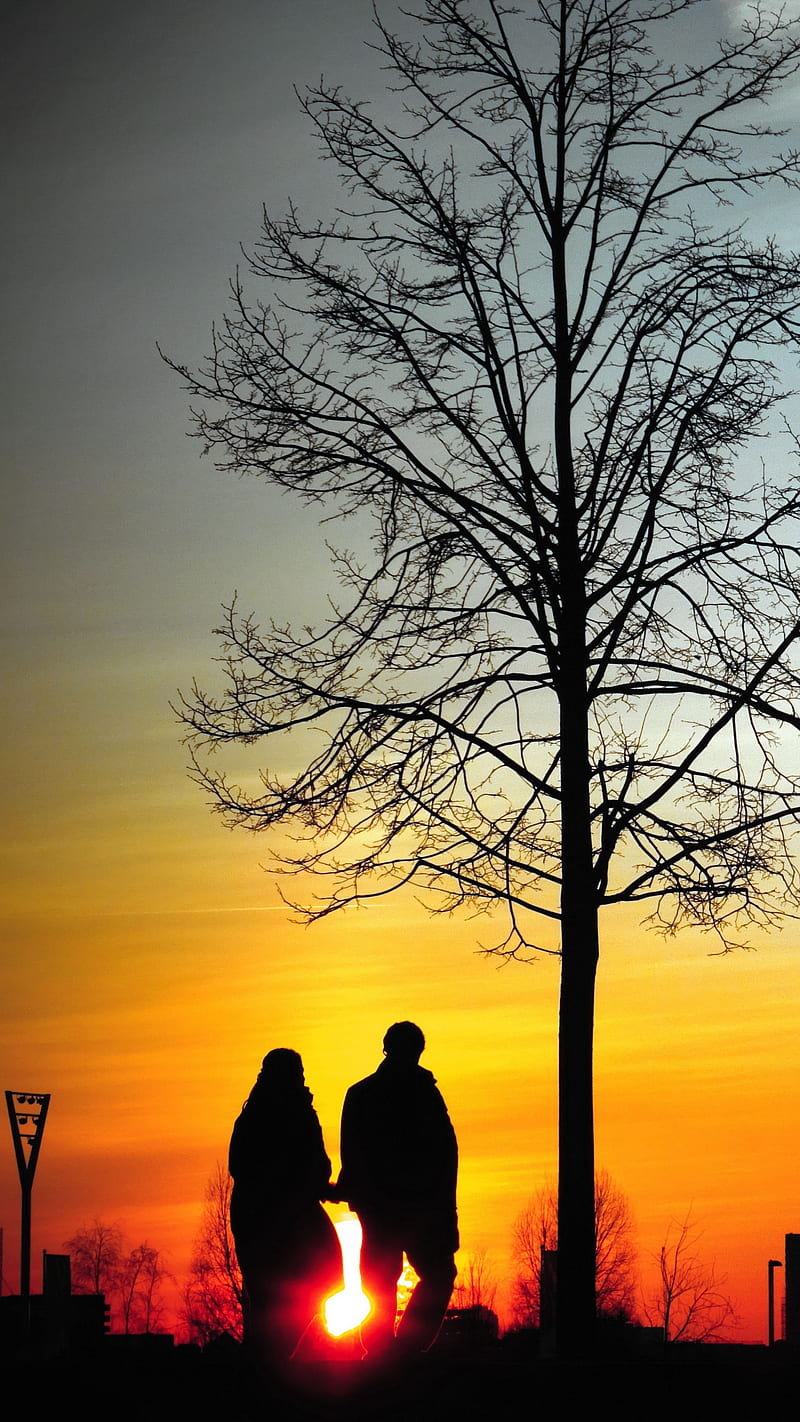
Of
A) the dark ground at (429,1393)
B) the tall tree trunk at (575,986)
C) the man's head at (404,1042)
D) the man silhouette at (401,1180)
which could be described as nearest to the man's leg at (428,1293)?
the man silhouette at (401,1180)

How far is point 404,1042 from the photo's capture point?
359 inches

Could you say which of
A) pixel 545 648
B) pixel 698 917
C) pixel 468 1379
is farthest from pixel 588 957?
pixel 468 1379

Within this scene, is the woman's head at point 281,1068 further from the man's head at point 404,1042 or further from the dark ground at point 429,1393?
the dark ground at point 429,1393

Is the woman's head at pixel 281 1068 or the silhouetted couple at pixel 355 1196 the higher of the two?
the woman's head at pixel 281 1068

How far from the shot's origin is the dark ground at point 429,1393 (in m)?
8.30

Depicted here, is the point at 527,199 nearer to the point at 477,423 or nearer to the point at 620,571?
the point at 477,423

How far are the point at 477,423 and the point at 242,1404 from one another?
342 inches

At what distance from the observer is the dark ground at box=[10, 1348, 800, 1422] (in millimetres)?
8297

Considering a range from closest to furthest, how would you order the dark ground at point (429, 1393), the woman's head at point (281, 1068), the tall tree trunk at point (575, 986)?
the dark ground at point (429, 1393), the woman's head at point (281, 1068), the tall tree trunk at point (575, 986)

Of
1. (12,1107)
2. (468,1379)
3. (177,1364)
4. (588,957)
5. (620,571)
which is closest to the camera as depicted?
(468,1379)

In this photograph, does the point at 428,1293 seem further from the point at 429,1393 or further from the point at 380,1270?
the point at 429,1393

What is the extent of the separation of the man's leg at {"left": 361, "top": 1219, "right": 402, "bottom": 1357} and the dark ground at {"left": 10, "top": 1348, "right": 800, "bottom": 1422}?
431mm

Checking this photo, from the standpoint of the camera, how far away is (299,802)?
1344cm

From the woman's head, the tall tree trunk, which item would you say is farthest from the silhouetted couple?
the tall tree trunk
